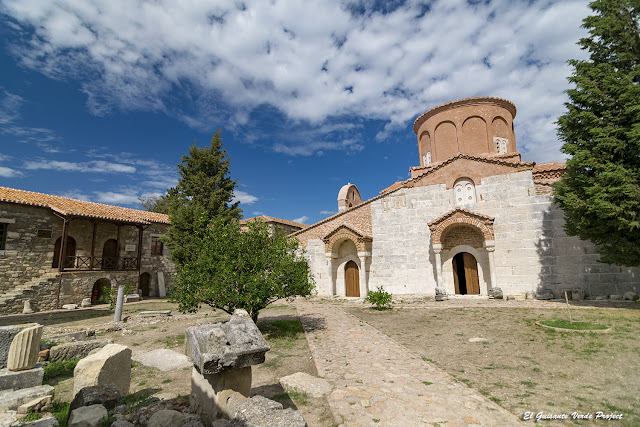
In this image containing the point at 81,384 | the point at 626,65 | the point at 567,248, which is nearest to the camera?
the point at 81,384

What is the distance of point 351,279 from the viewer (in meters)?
17.9

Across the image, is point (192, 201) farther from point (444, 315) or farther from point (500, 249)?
point (500, 249)

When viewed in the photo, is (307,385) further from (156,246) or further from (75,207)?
(156,246)

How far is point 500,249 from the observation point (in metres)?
14.2

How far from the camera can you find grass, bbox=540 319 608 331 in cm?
738

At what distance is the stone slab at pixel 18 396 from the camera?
156 inches

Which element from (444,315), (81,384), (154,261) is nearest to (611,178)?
(444,315)

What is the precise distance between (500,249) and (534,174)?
4.47m

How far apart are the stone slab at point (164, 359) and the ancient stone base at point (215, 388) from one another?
9.59ft

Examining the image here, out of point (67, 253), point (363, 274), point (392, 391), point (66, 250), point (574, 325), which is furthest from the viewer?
point (67, 253)

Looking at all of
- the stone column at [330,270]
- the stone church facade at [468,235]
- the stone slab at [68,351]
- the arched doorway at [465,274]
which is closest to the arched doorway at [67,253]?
the stone slab at [68,351]

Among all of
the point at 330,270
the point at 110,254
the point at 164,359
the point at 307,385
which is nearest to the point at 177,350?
the point at 164,359

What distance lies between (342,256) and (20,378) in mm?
14857

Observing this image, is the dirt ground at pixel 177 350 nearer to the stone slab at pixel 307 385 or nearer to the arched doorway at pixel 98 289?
the stone slab at pixel 307 385
